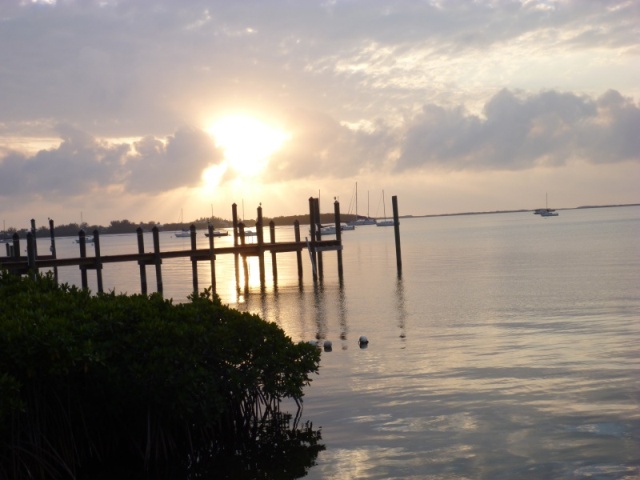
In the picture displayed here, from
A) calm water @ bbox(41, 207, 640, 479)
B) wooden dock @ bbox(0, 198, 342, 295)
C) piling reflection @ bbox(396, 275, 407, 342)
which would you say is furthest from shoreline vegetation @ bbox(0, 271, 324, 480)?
wooden dock @ bbox(0, 198, 342, 295)

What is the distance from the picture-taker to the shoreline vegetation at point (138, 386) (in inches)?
404

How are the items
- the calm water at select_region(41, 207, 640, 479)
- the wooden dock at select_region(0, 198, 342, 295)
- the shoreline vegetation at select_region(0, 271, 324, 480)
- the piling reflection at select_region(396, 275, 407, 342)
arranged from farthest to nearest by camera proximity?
the wooden dock at select_region(0, 198, 342, 295) < the piling reflection at select_region(396, 275, 407, 342) < the calm water at select_region(41, 207, 640, 479) < the shoreline vegetation at select_region(0, 271, 324, 480)

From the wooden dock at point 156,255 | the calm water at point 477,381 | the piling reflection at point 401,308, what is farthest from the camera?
the wooden dock at point 156,255

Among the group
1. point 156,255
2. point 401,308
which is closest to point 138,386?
point 401,308

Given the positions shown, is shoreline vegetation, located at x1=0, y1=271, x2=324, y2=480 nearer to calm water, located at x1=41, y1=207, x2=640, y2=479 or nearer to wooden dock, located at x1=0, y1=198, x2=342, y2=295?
calm water, located at x1=41, y1=207, x2=640, y2=479

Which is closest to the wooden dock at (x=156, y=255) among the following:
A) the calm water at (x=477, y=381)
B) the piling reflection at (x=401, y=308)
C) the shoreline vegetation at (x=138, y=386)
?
the piling reflection at (x=401, y=308)

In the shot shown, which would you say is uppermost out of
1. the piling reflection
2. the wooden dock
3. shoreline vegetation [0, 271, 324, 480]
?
the wooden dock

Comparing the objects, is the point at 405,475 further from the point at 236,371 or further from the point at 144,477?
the point at 144,477

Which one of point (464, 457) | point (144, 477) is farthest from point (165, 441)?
point (464, 457)

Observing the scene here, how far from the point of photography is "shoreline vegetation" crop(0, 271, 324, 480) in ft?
33.7

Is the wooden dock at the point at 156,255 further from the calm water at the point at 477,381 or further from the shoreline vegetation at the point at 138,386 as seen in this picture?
the shoreline vegetation at the point at 138,386

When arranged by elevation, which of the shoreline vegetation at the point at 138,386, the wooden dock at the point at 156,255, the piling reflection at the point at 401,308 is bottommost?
the piling reflection at the point at 401,308

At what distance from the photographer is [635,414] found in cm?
1337

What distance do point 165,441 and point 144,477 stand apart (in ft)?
2.22
